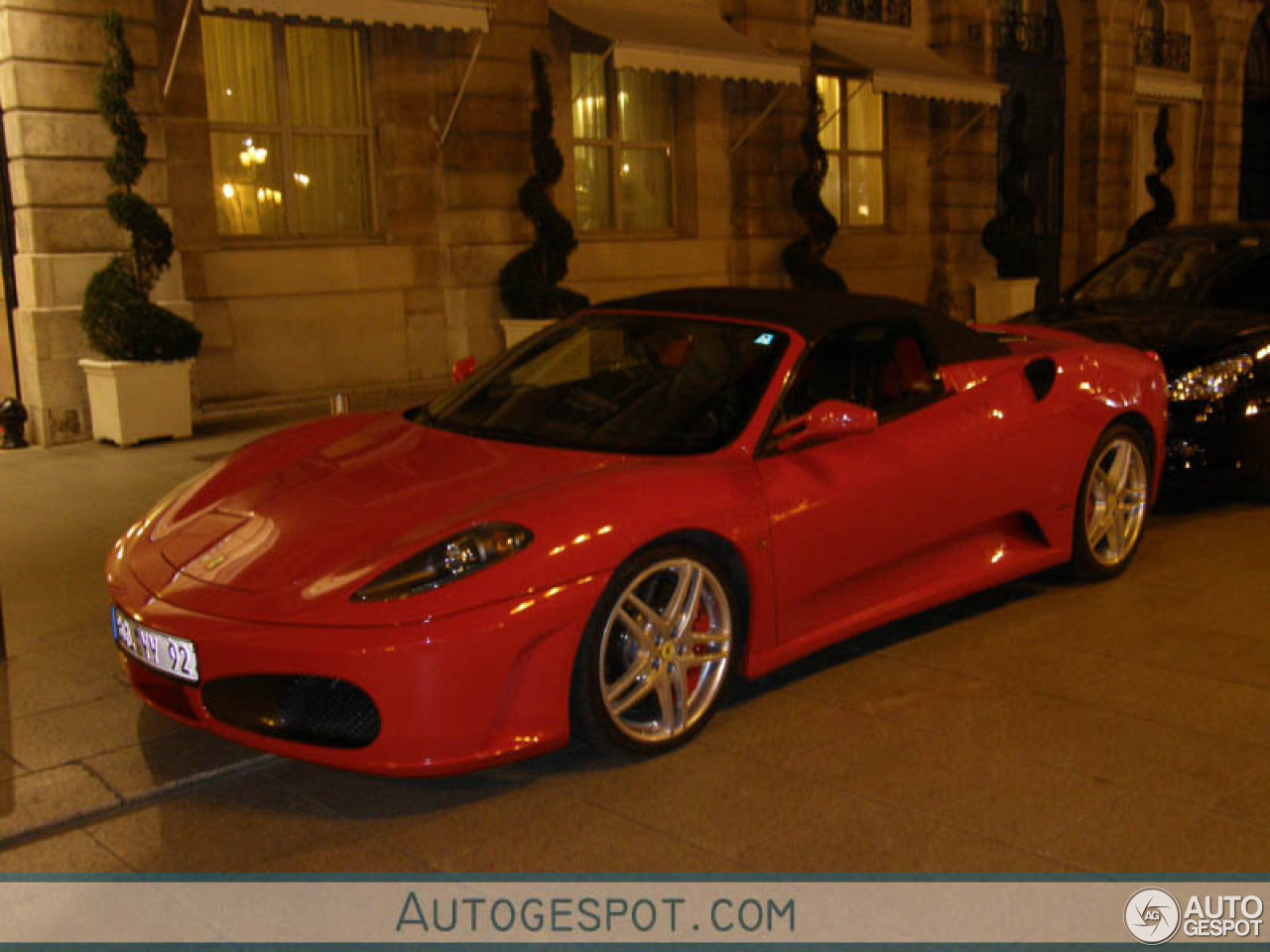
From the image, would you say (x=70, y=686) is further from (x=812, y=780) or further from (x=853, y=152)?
(x=853, y=152)

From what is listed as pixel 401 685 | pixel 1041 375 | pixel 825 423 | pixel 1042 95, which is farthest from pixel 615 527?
pixel 1042 95

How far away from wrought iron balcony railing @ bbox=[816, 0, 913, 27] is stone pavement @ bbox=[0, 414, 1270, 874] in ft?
46.2

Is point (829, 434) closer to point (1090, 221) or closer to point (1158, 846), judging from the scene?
point (1158, 846)

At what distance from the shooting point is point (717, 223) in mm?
16688

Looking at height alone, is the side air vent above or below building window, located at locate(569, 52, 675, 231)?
below

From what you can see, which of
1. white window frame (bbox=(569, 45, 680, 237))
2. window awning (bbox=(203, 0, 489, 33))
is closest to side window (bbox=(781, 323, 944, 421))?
window awning (bbox=(203, 0, 489, 33))

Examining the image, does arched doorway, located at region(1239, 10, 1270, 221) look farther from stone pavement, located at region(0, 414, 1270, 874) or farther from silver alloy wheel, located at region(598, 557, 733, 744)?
silver alloy wheel, located at region(598, 557, 733, 744)

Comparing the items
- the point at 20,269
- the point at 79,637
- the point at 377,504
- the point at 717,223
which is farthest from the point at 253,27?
the point at 377,504

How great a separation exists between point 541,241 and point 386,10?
2.94 metres

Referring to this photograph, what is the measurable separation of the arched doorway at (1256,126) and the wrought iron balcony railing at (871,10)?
12.3 meters

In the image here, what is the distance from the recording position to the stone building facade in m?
11.1

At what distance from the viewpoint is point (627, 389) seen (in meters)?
5.16

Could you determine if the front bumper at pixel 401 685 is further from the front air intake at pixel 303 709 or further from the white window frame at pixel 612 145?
the white window frame at pixel 612 145

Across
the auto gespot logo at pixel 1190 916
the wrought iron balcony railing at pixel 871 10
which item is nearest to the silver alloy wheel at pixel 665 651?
the auto gespot logo at pixel 1190 916
